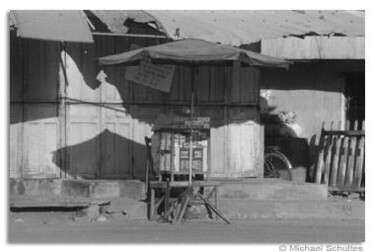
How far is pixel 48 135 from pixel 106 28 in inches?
72.1

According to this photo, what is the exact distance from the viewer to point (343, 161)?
12336 millimetres

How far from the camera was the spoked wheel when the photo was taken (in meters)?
12.8

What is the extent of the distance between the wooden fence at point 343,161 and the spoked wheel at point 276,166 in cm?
52

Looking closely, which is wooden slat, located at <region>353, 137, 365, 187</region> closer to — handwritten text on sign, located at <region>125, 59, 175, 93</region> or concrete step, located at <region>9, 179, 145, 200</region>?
handwritten text on sign, located at <region>125, 59, 175, 93</region>

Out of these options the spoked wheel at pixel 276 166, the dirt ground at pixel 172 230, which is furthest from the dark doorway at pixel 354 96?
the dirt ground at pixel 172 230

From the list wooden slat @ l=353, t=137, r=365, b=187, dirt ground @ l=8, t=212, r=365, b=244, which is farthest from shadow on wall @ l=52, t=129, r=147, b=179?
wooden slat @ l=353, t=137, r=365, b=187

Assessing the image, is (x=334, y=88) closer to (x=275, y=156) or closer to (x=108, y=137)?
(x=275, y=156)

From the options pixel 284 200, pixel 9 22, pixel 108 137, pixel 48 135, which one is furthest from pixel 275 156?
pixel 9 22

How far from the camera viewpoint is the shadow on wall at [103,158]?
1165cm

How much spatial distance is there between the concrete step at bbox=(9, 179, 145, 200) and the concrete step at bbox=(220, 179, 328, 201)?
1.29 metres

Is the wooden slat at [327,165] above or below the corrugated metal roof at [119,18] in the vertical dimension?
below

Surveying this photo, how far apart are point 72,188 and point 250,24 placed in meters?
3.60

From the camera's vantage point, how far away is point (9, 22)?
395 inches

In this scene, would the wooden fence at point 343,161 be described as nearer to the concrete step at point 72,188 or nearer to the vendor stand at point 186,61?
the vendor stand at point 186,61
